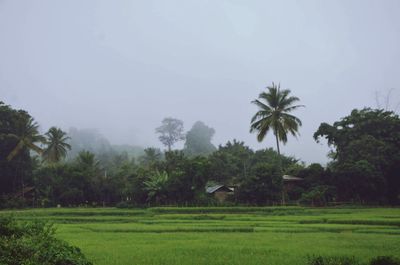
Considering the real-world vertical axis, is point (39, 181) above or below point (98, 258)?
above

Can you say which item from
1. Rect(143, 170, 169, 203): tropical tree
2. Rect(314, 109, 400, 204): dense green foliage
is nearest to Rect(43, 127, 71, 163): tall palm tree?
Rect(143, 170, 169, 203): tropical tree

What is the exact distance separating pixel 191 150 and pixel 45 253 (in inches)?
3330

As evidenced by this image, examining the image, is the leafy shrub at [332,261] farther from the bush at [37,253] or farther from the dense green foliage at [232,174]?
the dense green foliage at [232,174]

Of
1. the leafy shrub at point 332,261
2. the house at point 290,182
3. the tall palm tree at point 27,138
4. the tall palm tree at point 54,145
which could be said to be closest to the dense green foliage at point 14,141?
the tall palm tree at point 27,138

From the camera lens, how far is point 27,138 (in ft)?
167

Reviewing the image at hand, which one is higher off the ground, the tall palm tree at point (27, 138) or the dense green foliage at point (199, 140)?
the dense green foliage at point (199, 140)

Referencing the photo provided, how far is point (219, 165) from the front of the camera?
54.0m

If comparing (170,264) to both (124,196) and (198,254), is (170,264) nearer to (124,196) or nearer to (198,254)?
(198,254)

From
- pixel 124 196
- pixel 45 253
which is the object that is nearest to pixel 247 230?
pixel 45 253

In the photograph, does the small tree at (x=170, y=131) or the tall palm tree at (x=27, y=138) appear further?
the small tree at (x=170, y=131)

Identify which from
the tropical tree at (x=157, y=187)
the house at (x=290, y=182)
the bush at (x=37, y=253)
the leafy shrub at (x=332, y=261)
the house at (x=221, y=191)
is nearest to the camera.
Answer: the bush at (x=37, y=253)

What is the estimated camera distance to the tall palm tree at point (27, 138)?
162 feet

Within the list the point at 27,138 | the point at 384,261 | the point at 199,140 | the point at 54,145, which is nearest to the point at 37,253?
the point at 384,261

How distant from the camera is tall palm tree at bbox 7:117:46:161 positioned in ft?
162
